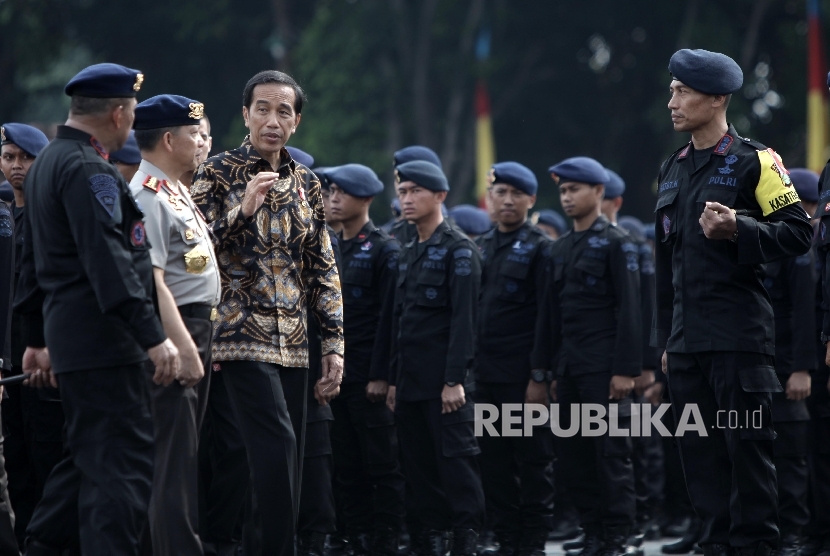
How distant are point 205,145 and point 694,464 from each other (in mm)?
2901

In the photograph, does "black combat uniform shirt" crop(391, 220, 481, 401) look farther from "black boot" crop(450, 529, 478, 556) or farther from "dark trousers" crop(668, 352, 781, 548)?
"dark trousers" crop(668, 352, 781, 548)

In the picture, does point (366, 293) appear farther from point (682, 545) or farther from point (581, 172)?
point (682, 545)

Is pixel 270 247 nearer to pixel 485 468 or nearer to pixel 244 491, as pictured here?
pixel 244 491

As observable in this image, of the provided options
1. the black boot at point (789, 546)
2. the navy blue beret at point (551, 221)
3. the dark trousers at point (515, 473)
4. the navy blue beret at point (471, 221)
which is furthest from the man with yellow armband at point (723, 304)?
the navy blue beret at point (551, 221)

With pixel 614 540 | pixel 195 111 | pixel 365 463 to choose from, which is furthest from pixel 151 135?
pixel 614 540

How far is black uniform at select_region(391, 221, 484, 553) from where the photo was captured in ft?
23.4

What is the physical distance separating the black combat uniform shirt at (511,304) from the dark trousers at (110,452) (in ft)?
12.9

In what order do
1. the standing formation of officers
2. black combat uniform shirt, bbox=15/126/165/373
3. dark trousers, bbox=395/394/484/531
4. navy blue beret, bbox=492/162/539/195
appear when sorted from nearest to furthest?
black combat uniform shirt, bbox=15/126/165/373 < the standing formation of officers < dark trousers, bbox=395/394/484/531 < navy blue beret, bbox=492/162/539/195

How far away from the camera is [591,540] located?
25.2 ft

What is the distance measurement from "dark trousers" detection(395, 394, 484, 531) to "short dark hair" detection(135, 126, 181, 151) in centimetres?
281

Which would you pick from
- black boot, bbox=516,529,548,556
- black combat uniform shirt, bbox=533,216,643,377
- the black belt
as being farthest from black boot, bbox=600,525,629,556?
the black belt

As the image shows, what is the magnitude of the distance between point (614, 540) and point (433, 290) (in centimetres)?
188

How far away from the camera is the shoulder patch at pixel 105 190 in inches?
172

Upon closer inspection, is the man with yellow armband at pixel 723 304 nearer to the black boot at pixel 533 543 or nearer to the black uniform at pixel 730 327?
the black uniform at pixel 730 327
